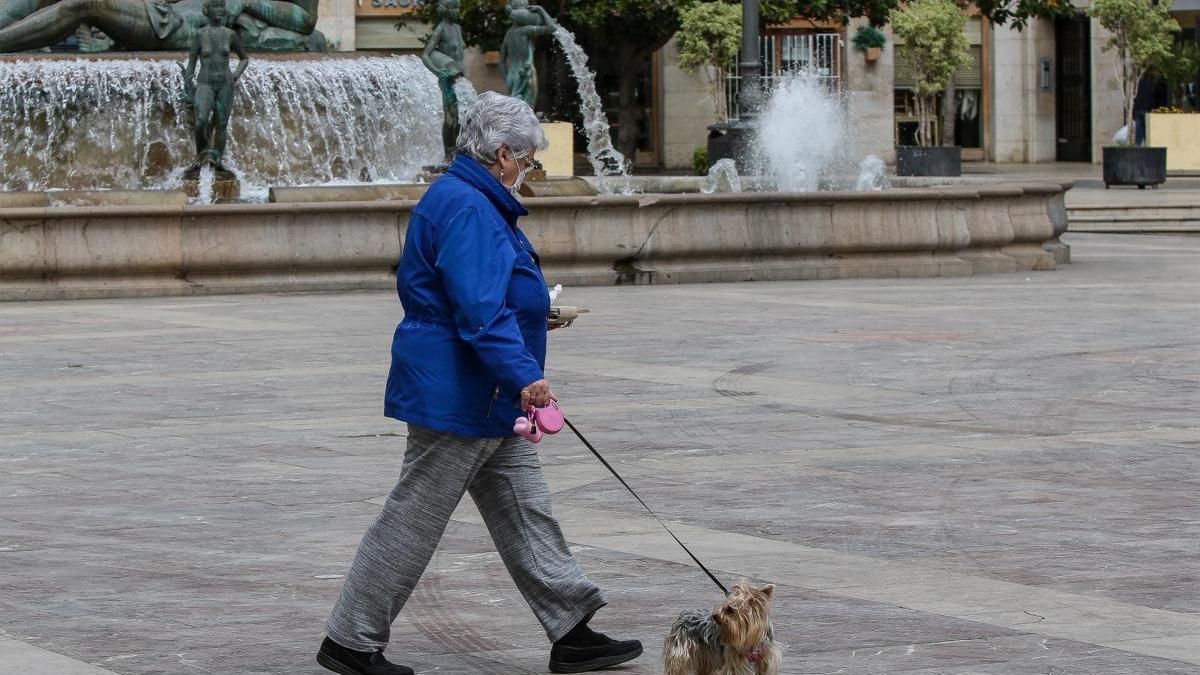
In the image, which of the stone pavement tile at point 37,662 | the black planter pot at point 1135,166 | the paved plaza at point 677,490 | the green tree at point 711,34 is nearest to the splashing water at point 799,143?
the black planter pot at point 1135,166

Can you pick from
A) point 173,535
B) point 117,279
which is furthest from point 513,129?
point 117,279

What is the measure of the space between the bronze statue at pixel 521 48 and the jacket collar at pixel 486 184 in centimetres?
1884

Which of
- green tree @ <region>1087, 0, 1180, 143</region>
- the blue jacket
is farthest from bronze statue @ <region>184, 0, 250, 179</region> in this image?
green tree @ <region>1087, 0, 1180, 143</region>

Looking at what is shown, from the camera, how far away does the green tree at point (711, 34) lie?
41125mm

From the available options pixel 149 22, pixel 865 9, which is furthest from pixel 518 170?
pixel 865 9

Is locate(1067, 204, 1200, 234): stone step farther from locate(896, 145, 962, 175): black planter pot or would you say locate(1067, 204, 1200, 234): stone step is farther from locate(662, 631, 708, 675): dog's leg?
locate(662, 631, 708, 675): dog's leg

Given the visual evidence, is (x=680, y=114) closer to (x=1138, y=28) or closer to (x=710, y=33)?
(x=710, y=33)

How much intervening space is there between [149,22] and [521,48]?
4.24m

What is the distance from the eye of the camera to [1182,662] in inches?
213

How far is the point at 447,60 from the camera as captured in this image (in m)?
22.9

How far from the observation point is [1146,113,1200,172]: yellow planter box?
44.2m

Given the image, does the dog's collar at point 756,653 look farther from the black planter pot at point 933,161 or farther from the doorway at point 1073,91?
the doorway at point 1073,91

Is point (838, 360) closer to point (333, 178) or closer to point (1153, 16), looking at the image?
point (333, 178)

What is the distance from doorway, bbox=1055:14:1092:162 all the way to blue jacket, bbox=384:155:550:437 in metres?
50.1
